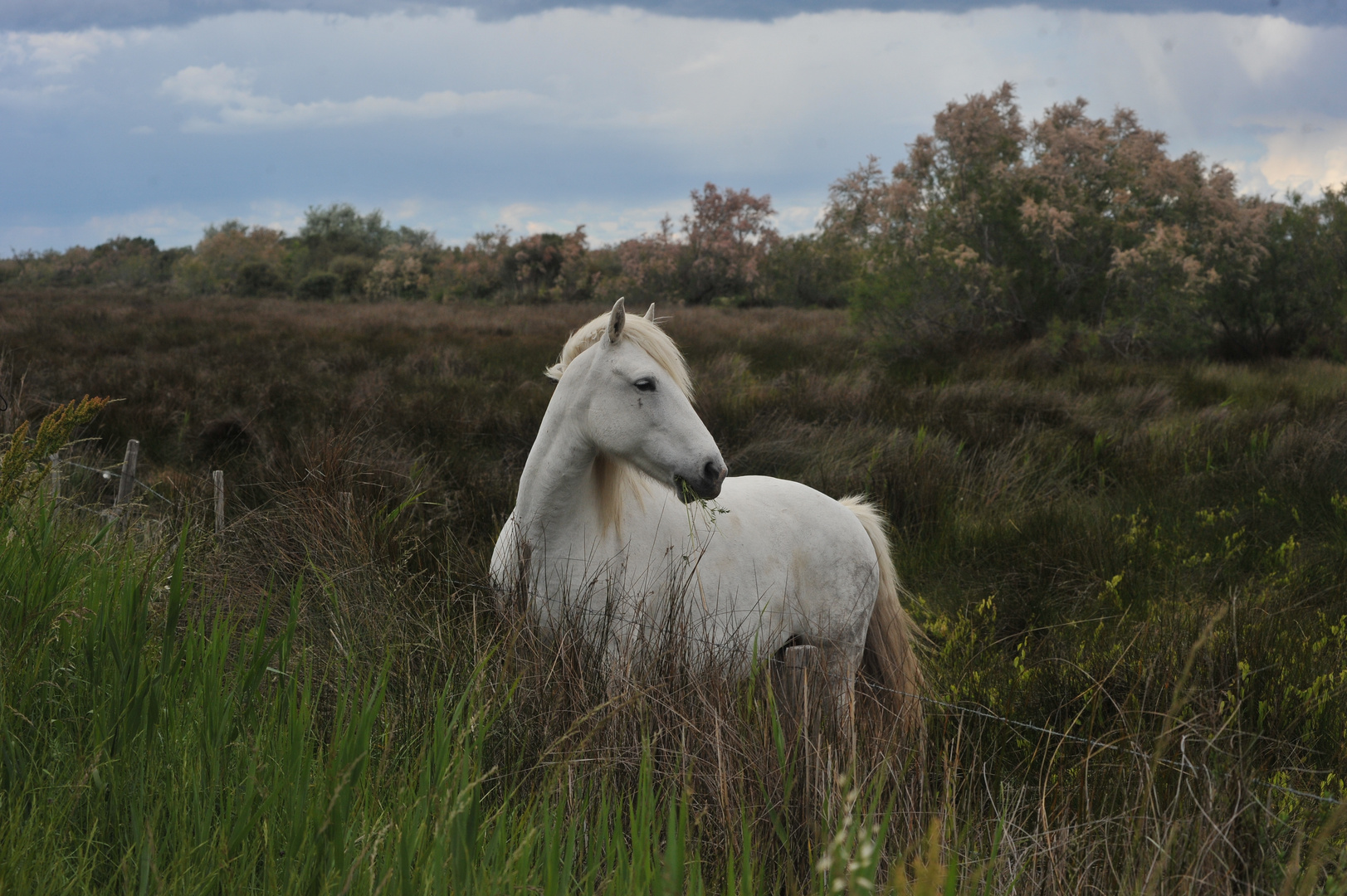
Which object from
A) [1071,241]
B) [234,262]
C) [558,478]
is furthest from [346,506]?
[234,262]

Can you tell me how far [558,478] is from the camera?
2.64m

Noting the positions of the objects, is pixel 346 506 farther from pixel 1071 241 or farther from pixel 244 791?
pixel 1071 241

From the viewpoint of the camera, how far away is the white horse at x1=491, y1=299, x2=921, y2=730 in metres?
2.50

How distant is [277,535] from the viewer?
3.30m

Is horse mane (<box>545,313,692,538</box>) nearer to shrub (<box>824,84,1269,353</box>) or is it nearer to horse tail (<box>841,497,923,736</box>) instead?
horse tail (<box>841,497,923,736</box>)

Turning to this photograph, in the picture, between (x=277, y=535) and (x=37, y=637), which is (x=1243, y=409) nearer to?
(x=277, y=535)

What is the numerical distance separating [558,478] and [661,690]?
0.87 metres

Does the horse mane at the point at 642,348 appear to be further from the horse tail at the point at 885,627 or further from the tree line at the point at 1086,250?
the tree line at the point at 1086,250

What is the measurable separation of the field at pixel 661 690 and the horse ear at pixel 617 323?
980 mm

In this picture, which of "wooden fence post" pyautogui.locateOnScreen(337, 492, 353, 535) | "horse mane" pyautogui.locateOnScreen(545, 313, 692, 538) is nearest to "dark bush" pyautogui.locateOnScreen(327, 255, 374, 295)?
"wooden fence post" pyautogui.locateOnScreen(337, 492, 353, 535)

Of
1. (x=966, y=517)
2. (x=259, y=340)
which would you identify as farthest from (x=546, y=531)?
(x=259, y=340)

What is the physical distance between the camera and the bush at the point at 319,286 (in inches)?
1401

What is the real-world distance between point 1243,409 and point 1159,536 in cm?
419

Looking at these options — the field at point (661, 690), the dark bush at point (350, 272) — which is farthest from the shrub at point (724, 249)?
the field at point (661, 690)
